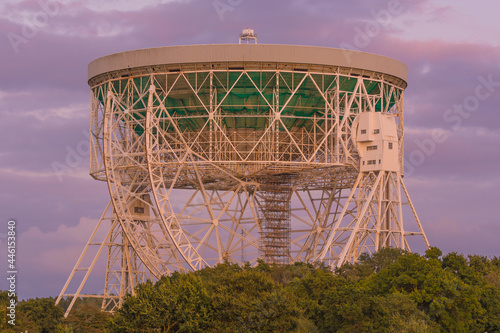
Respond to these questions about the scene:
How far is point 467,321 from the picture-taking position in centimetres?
5866

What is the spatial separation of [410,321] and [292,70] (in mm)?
21437

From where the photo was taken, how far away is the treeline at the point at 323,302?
53.5 meters

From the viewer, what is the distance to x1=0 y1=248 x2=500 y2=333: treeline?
175ft

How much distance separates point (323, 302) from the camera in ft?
186

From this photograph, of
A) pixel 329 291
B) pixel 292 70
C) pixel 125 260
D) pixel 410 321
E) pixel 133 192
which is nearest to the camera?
pixel 410 321

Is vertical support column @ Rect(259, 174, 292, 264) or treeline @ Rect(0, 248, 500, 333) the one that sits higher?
vertical support column @ Rect(259, 174, 292, 264)

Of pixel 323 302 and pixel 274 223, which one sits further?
pixel 274 223

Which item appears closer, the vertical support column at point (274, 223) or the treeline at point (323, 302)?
the treeline at point (323, 302)

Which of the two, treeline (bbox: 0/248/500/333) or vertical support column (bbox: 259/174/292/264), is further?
vertical support column (bbox: 259/174/292/264)

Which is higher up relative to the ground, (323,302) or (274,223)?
(274,223)

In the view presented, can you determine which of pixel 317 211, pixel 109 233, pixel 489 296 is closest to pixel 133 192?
pixel 109 233

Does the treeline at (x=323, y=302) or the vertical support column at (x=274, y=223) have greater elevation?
the vertical support column at (x=274, y=223)

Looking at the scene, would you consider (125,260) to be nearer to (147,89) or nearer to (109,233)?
(109,233)

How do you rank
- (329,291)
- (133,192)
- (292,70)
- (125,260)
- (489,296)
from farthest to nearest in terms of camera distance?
(125,260), (133,192), (292,70), (489,296), (329,291)
